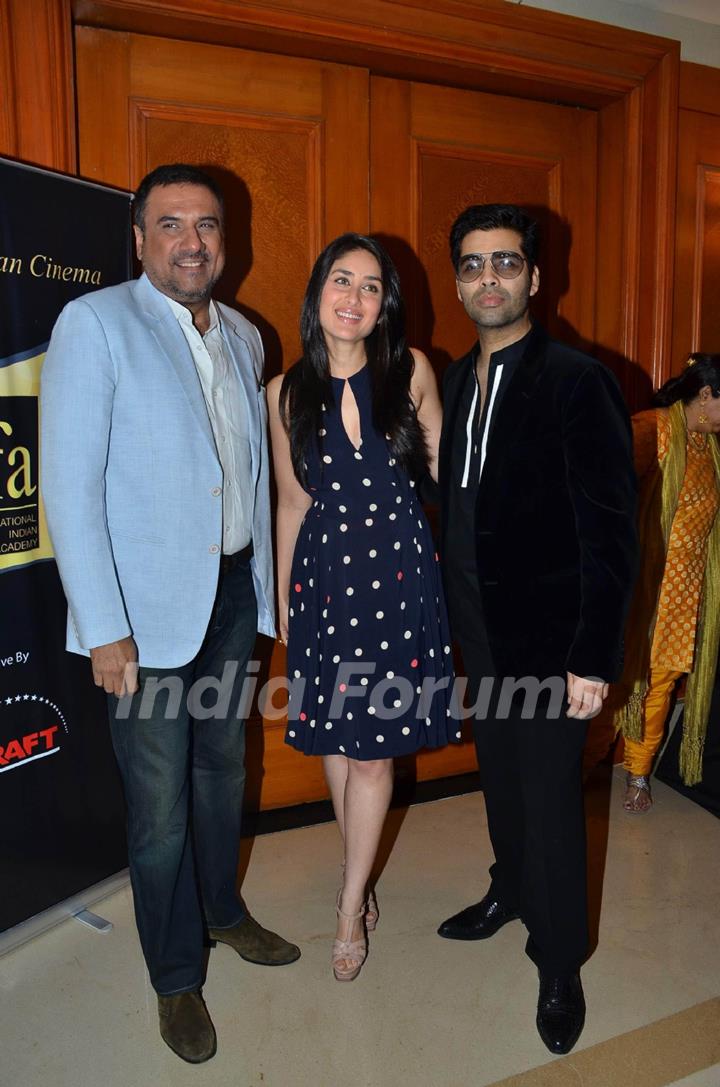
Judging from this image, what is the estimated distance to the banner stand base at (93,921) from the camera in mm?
2348

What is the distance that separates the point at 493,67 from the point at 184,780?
232 centimetres

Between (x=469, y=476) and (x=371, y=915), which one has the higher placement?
(x=469, y=476)

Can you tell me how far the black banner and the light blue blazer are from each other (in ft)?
0.94

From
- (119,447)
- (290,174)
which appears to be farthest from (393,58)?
(119,447)

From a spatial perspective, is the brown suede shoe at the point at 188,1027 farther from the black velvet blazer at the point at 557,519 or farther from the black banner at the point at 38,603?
the black velvet blazer at the point at 557,519

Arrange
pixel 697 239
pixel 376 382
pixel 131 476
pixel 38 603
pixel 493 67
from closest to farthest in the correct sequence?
pixel 131 476 → pixel 376 382 → pixel 38 603 → pixel 493 67 → pixel 697 239

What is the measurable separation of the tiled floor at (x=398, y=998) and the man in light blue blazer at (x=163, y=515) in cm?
14

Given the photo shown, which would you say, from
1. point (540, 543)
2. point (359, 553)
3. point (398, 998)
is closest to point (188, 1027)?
point (398, 998)

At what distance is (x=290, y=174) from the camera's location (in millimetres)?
2818

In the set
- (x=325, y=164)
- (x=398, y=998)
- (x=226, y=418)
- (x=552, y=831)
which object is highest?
(x=325, y=164)

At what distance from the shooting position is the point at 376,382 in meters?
2.09

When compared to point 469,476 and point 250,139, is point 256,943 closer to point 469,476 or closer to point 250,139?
point 469,476

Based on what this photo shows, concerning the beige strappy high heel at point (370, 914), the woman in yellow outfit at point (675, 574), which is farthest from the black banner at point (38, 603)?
the woman in yellow outfit at point (675, 574)

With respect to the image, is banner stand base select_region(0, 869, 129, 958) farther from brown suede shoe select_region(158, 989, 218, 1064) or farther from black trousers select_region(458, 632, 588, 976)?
black trousers select_region(458, 632, 588, 976)
